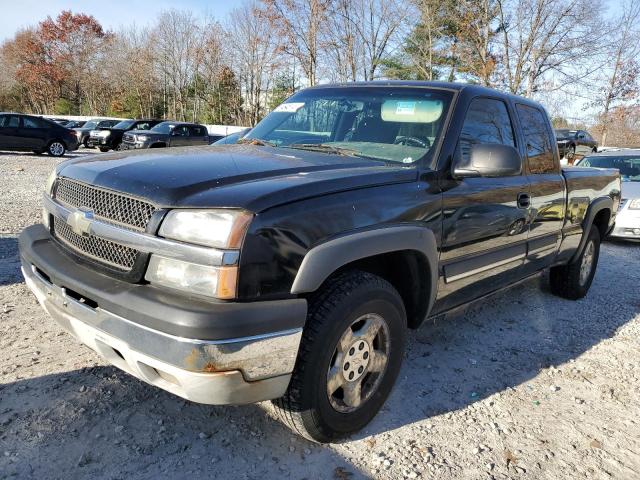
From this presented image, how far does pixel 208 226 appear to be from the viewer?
6.69ft

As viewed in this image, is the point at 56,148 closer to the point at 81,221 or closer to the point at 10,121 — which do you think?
the point at 10,121

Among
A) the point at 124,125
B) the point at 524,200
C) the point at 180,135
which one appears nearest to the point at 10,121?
the point at 180,135

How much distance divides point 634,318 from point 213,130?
2988 cm

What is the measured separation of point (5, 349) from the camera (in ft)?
10.8

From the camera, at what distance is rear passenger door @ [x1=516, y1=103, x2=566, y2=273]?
3.90 metres

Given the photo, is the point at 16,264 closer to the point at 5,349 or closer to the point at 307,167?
the point at 5,349

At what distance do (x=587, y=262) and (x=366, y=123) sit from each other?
332 cm

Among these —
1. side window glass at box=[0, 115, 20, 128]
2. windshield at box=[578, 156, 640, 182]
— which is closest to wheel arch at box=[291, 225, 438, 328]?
windshield at box=[578, 156, 640, 182]

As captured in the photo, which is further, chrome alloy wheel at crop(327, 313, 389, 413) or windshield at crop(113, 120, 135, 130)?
windshield at crop(113, 120, 135, 130)

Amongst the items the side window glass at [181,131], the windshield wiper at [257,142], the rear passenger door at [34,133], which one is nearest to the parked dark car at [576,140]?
the side window glass at [181,131]

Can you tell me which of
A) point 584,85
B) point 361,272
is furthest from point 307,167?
point 584,85

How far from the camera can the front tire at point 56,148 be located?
1811cm

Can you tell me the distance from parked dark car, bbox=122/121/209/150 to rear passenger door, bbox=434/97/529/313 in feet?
50.5

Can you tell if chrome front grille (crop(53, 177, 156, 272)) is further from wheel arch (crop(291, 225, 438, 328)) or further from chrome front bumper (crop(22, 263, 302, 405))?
wheel arch (crop(291, 225, 438, 328))
